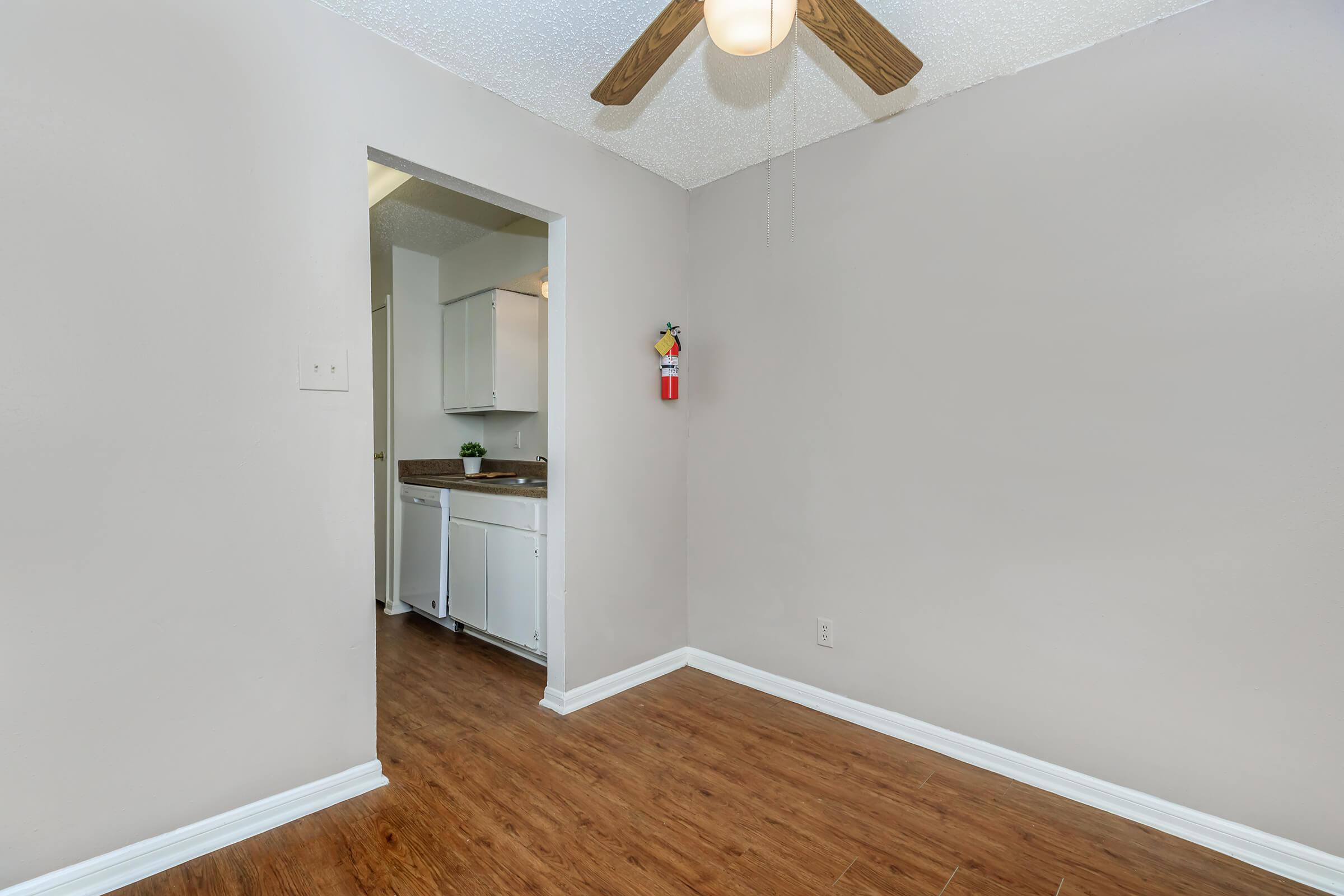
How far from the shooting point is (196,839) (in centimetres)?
166

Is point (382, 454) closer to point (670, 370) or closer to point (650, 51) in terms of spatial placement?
point (670, 370)

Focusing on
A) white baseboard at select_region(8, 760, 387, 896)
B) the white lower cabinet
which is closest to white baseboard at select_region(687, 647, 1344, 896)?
the white lower cabinet

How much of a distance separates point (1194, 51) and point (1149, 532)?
4.62ft

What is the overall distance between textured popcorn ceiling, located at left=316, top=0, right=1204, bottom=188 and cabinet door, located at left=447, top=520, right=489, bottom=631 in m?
2.08

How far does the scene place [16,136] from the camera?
145 cm

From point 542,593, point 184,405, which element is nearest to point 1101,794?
point 542,593

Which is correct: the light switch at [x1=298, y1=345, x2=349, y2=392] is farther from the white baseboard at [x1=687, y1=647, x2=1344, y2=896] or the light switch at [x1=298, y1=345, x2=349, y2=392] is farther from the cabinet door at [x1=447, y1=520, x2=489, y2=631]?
the white baseboard at [x1=687, y1=647, x2=1344, y2=896]

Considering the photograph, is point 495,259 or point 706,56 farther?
point 495,259

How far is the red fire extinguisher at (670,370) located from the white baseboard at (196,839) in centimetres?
187

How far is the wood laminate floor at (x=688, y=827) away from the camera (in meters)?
1.60

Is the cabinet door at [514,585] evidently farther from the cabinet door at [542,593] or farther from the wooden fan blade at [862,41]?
the wooden fan blade at [862,41]

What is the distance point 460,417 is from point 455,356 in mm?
459

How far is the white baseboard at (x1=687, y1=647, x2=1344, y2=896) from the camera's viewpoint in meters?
1.64

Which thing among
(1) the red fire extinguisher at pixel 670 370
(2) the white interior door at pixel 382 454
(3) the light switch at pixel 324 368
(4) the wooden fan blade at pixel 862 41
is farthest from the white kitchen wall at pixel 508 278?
(4) the wooden fan blade at pixel 862 41
